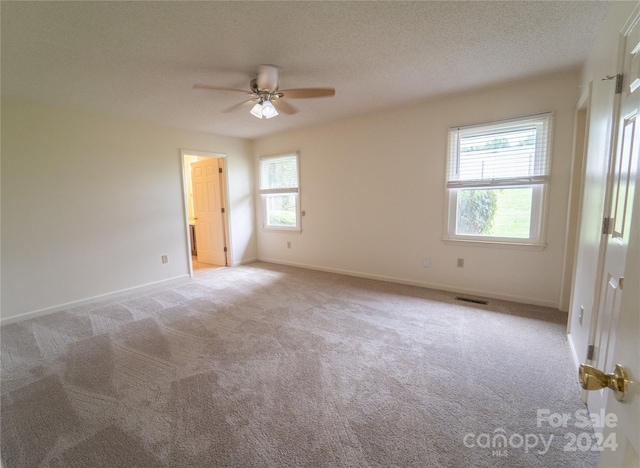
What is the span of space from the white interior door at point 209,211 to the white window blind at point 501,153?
4011 millimetres

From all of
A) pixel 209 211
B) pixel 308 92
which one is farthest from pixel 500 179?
pixel 209 211

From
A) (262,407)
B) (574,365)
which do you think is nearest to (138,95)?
(262,407)

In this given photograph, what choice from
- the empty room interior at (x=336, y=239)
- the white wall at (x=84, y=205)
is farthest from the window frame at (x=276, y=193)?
the white wall at (x=84, y=205)

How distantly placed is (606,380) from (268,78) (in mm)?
2762

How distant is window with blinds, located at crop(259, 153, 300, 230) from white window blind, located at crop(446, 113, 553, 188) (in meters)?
2.59

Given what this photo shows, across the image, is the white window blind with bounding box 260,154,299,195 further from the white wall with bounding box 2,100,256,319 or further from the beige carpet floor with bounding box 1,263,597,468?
the beige carpet floor with bounding box 1,263,597,468

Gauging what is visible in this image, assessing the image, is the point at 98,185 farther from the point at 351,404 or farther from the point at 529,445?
the point at 529,445

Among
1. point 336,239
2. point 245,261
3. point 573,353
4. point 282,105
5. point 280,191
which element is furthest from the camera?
point 245,261

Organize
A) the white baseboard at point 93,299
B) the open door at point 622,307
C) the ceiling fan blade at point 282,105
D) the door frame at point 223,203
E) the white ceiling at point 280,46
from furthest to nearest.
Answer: the door frame at point 223,203 < the white baseboard at point 93,299 < the ceiling fan blade at point 282,105 < the white ceiling at point 280,46 < the open door at point 622,307

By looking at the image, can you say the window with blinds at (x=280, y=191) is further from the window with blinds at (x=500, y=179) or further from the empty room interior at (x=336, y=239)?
the window with blinds at (x=500, y=179)

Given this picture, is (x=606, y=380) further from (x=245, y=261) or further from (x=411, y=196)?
(x=245, y=261)

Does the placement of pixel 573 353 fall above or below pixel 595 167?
below

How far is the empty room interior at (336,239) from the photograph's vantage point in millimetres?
1483

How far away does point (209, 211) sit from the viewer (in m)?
5.45
